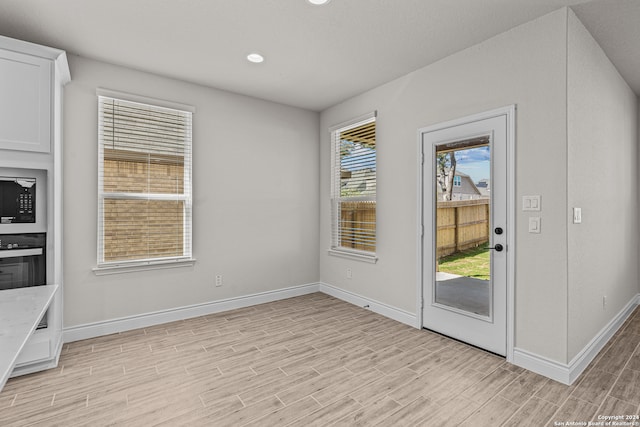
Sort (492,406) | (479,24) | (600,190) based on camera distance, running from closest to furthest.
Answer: (492,406) < (479,24) < (600,190)

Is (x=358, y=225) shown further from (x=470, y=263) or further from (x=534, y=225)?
(x=534, y=225)

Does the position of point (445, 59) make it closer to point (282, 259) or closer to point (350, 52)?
point (350, 52)

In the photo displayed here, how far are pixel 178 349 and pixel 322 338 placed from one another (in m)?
1.33

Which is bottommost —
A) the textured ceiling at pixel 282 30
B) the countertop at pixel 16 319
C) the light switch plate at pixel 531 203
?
the countertop at pixel 16 319

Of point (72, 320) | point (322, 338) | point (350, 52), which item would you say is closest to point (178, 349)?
point (72, 320)

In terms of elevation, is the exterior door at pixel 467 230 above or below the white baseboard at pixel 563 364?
above

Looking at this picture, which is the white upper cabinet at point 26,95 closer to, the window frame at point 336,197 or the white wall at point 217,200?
the white wall at point 217,200

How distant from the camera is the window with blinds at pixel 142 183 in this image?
3.32 m

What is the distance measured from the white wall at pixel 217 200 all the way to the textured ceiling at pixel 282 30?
46 centimetres

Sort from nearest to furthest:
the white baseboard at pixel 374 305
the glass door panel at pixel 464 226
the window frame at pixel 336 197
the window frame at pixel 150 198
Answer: the glass door panel at pixel 464 226 → the window frame at pixel 150 198 → the white baseboard at pixel 374 305 → the window frame at pixel 336 197

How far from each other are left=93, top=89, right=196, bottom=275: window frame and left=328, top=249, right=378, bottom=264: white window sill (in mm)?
1892

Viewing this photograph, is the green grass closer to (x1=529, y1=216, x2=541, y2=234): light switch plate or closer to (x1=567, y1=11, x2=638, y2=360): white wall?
(x1=529, y1=216, x2=541, y2=234): light switch plate

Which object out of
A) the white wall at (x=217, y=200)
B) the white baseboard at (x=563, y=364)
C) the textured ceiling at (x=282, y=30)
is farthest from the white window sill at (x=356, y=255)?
the textured ceiling at (x=282, y=30)

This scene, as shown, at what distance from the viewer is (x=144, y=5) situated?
238 centimetres
